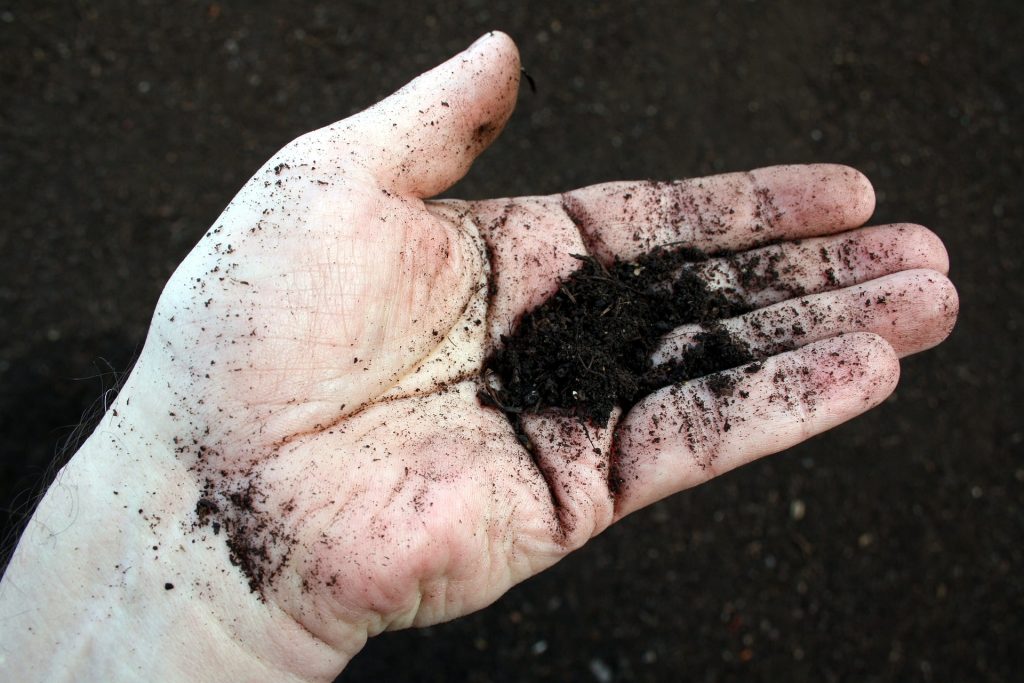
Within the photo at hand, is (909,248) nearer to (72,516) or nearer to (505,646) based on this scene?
(505,646)

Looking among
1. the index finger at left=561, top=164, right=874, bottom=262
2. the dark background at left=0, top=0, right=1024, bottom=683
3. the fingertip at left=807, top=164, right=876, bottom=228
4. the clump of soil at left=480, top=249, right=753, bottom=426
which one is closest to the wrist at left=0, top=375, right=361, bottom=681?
the clump of soil at left=480, top=249, right=753, bottom=426

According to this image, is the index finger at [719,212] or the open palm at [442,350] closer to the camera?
the open palm at [442,350]

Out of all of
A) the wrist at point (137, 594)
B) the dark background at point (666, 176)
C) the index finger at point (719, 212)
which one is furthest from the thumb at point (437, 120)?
the dark background at point (666, 176)

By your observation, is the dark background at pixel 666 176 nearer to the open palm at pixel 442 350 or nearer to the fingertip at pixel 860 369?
the open palm at pixel 442 350

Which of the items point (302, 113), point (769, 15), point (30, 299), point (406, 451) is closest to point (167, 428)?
point (406, 451)

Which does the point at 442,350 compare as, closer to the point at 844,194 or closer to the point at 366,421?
the point at 366,421

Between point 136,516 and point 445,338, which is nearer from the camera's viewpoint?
point 136,516

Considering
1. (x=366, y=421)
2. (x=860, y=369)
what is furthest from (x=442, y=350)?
(x=860, y=369)

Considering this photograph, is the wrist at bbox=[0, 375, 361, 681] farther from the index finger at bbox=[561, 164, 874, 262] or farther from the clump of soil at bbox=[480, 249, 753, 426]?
the index finger at bbox=[561, 164, 874, 262]
